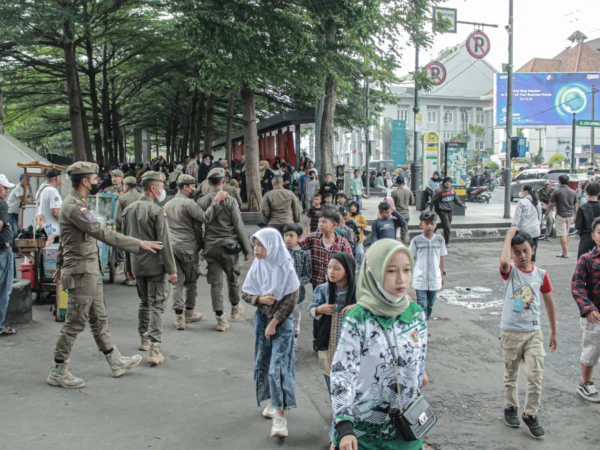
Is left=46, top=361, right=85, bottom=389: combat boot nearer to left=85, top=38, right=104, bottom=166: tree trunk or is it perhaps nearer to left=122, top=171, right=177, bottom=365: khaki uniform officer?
left=122, top=171, right=177, bottom=365: khaki uniform officer

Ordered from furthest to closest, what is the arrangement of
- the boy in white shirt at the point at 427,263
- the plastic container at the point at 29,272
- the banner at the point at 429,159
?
1. the banner at the point at 429,159
2. the plastic container at the point at 29,272
3. the boy in white shirt at the point at 427,263

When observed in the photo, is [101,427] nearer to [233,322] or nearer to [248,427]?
[248,427]

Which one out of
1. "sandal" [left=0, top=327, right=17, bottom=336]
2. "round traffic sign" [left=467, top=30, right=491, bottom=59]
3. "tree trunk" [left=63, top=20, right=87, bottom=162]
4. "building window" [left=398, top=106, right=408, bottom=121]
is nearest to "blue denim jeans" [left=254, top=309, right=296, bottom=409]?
"sandal" [left=0, top=327, right=17, bottom=336]

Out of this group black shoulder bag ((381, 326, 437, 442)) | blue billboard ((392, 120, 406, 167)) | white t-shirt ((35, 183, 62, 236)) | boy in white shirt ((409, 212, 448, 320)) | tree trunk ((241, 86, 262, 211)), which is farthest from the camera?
blue billboard ((392, 120, 406, 167))

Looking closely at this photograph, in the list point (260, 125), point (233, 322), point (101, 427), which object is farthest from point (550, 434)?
point (260, 125)

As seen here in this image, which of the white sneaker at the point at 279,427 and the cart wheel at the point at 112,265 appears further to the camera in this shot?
the cart wheel at the point at 112,265

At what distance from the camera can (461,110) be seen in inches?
3280

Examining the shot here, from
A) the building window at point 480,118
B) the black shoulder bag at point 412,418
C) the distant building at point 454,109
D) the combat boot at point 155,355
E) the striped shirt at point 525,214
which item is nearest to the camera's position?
the black shoulder bag at point 412,418

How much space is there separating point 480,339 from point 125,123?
151ft

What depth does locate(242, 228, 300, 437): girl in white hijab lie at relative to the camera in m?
4.56

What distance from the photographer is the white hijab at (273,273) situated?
4637 millimetres

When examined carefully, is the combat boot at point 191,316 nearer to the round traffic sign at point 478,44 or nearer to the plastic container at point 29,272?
the plastic container at point 29,272

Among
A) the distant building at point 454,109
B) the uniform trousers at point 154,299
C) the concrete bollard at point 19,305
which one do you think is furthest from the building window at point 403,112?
the uniform trousers at point 154,299

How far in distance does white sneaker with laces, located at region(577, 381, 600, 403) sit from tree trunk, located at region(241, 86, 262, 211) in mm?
13272
